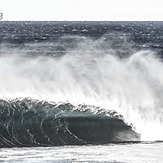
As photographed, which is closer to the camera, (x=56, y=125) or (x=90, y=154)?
(x=90, y=154)

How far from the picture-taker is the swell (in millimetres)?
16625

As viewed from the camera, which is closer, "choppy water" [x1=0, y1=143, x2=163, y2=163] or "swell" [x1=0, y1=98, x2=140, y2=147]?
"choppy water" [x1=0, y1=143, x2=163, y2=163]

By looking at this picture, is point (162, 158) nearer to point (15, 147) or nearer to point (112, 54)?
point (15, 147)

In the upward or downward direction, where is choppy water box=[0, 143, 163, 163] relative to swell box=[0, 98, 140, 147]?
downward

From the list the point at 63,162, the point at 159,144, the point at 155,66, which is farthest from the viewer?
the point at 155,66

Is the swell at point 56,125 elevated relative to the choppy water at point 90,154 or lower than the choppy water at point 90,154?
elevated

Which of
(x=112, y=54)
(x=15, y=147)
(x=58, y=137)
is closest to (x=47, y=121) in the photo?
(x=58, y=137)

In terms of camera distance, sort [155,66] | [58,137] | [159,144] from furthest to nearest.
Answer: [155,66] → [58,137] → [159,144]

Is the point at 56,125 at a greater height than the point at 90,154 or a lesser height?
greater

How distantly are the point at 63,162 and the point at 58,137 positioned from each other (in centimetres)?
366

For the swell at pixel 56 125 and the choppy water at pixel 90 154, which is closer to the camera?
the choppy water at pixel 90 154

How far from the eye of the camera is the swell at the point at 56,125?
54.5 feet

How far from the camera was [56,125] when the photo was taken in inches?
694

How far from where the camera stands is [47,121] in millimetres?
17812
